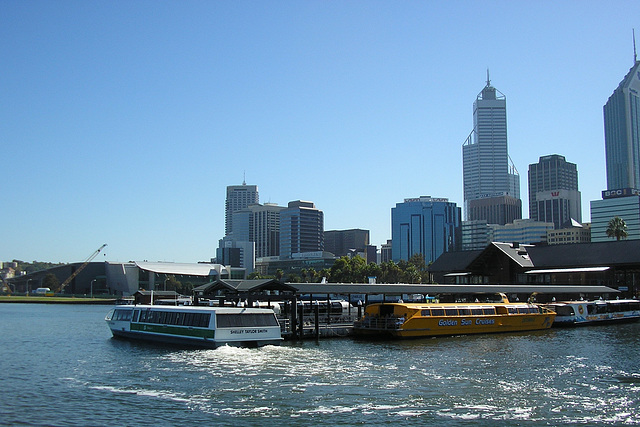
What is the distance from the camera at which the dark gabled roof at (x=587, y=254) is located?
11075 cm

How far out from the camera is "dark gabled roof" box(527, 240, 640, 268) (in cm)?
11075

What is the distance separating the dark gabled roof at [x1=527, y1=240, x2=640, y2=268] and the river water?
57469mm

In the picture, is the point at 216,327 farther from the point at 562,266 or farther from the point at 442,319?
the point at 562,266

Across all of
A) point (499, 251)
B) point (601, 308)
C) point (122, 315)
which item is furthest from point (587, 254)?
point (122, 315)

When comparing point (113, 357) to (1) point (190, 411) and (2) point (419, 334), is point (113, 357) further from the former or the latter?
(2) point (419, 334)

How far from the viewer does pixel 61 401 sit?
33.0 meters

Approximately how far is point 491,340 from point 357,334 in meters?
13.6

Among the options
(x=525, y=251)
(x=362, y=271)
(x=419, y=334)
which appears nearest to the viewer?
(x=419, y=334)

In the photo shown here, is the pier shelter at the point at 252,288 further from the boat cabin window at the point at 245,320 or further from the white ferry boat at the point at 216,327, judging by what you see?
the boat cabin window at the point at 245,320

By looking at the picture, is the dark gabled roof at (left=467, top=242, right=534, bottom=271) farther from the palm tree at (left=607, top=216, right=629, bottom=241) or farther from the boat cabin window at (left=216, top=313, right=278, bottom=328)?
the boat cabin window at (left=216, top=313, right=278, bottom=328)

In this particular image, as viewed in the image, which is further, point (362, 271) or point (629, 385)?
→ point (362, 271)

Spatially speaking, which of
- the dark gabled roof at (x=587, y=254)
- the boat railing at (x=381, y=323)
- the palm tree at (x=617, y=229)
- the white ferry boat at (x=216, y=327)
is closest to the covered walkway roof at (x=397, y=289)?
the boat railing at (x=381, y=323)

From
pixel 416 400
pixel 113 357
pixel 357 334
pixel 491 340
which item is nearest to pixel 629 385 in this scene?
pixel 416 400

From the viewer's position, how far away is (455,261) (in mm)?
139750
